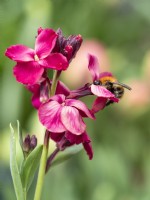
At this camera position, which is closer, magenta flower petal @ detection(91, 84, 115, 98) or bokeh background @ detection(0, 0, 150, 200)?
magenta flower petal @ detection(91, 84, 115, 98)

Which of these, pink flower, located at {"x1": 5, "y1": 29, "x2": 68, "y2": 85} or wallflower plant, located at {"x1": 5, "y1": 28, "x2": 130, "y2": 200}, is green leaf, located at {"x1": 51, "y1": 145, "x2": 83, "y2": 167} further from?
pink flower, located at {"x1": 5, "y1": 29, "x2": 68, "y2": 85}

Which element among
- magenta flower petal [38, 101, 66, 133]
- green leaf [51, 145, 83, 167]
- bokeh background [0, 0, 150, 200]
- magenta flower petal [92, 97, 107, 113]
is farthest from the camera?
bokeh background [0, 0, 150, 200]

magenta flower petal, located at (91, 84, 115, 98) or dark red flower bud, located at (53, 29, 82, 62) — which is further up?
dark red flower bud, located at (53, 29, 82, 62)

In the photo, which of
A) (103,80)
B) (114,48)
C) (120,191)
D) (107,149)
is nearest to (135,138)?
(107,149)

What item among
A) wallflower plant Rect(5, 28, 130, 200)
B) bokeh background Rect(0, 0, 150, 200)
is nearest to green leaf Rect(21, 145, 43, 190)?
wallflower plant Rect(5, 28, 130, 200)

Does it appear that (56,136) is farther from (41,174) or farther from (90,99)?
(90,99)

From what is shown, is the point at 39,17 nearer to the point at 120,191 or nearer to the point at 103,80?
the point at 120,191

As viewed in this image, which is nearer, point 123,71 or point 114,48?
point 123,71

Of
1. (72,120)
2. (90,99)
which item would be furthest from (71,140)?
(90,99)
